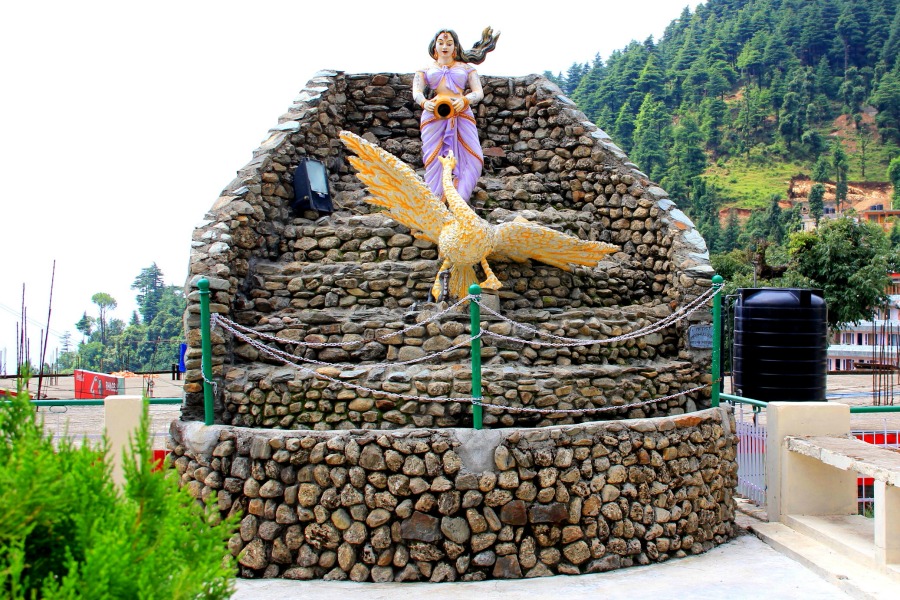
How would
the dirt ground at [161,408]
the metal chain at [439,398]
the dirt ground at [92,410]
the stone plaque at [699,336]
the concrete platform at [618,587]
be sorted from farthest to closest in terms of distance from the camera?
the dirt ground at [161,408] → the dirt ground at [92,410] → the stone plaque at [699,336] → the metal chain at [439,398] → the concrete platform at [618,587]

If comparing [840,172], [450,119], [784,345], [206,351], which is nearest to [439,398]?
[206,351]

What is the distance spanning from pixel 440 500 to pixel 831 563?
3.01m

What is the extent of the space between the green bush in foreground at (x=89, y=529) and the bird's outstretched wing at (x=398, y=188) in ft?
16.1

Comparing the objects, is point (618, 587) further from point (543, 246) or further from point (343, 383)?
point (543, 246)

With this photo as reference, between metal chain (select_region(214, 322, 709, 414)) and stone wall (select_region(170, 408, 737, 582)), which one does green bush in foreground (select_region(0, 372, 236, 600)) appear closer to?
stone wall (select_region(170, 408, 737, 582))

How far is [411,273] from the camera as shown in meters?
7.57

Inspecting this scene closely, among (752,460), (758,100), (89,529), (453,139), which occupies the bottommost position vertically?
(752,460)

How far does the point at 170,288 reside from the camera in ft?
165

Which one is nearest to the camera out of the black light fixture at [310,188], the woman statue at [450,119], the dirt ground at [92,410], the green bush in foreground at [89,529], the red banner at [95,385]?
the green bush in foreground at [89,529]

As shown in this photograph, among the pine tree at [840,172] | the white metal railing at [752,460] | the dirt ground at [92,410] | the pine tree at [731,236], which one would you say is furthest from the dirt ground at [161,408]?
the pine tree at [840,172]

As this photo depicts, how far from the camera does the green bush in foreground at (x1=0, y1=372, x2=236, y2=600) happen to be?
2.12 m

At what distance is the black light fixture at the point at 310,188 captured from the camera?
8430mm

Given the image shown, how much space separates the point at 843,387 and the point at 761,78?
59.9 metres

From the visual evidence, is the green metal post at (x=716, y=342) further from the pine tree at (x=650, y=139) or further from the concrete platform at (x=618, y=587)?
the pine tree at (x=650, y=139)
